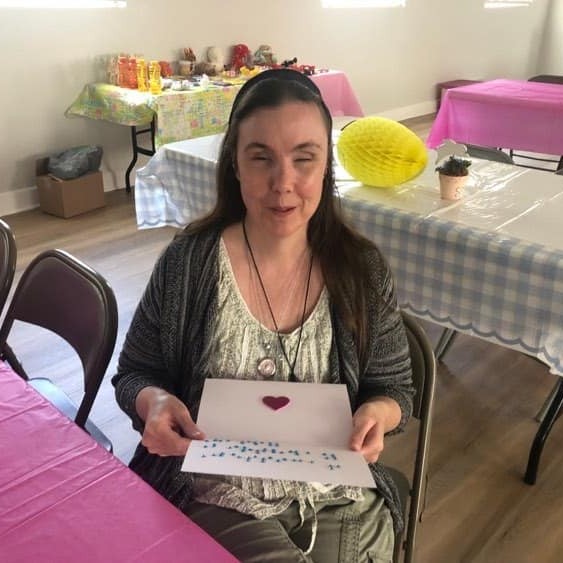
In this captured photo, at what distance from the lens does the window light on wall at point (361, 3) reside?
5.79 m

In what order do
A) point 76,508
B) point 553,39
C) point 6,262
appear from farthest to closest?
point 553,39 → point 6,262 → point 76,508

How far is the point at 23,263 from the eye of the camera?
335 centimetres

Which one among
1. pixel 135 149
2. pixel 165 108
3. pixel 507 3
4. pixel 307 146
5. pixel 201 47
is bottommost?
pixel 135 149

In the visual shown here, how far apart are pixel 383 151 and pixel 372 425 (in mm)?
1127

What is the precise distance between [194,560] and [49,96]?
394cm

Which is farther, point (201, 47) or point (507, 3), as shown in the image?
point (507, 3)

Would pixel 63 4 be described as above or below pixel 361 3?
above

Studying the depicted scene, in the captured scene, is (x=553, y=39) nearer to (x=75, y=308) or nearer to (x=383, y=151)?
(x=383, y=151)

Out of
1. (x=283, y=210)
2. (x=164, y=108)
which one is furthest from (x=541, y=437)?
(x=164, y=108)

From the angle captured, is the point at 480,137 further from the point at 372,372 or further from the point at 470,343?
the point at 372,372

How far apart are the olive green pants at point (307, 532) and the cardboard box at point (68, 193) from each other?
3278mm

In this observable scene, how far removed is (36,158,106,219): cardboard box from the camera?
392 centimetres

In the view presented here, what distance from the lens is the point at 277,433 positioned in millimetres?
899

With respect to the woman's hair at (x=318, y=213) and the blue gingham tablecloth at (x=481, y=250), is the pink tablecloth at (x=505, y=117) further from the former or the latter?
the woman's hair at (x=318, y=213)
